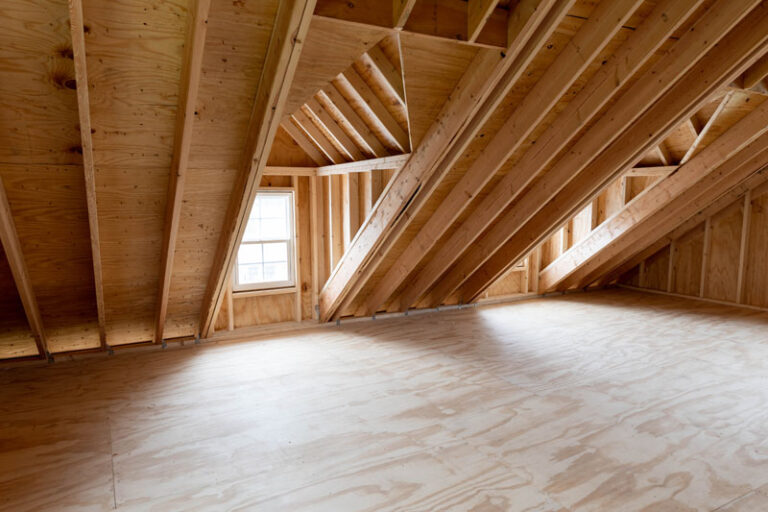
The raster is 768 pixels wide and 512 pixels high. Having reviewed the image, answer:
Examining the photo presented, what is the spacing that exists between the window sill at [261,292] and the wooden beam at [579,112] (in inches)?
64.2

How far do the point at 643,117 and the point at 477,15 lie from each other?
6.50ft

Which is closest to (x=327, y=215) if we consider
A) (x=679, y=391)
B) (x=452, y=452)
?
(x=452, y=452)

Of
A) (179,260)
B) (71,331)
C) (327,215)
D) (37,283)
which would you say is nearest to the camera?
(37,283)

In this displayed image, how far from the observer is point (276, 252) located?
17.0 ft

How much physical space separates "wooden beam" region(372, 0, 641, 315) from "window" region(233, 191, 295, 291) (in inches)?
47.3

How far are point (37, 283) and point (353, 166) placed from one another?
245cm

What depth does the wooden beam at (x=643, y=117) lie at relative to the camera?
2.87 meters

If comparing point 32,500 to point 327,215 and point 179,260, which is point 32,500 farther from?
point 327,215

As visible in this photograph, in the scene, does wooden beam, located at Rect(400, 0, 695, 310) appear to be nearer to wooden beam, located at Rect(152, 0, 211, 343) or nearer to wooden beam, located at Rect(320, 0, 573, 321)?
wooden beam, located at Rect(320, 0, 573, 321)

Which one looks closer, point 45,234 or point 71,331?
point 45,234

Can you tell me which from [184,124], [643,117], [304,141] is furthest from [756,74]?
[184,124]

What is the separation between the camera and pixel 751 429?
2881 millimetres

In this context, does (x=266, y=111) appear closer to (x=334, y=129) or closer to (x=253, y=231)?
(x=334, y=129)

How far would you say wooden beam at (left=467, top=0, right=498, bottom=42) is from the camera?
2312 millimetres
